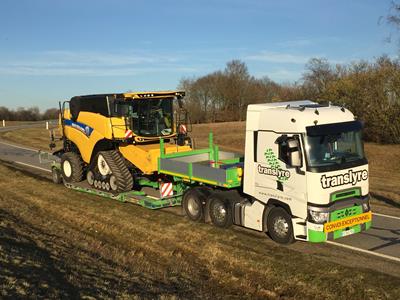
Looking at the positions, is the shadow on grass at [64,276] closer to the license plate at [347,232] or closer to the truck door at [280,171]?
the truck door at [280,171]

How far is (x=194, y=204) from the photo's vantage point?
10.9 metres

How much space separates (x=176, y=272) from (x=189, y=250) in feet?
4.11

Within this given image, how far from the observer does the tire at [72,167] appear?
15.1m

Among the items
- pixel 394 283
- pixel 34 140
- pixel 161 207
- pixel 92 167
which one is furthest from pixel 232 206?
pixel 34 140

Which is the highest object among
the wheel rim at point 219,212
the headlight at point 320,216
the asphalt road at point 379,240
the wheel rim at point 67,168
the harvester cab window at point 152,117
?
the harvester cab window at point 152,117

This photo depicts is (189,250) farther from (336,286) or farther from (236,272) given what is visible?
(336,286)

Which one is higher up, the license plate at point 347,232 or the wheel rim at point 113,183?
the wheel rim at point 113,183

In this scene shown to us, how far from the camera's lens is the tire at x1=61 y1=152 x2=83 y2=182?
49.5 ft

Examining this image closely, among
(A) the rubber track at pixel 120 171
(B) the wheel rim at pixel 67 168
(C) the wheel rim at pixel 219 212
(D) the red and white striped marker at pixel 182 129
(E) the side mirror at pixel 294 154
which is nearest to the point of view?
(E) the side mirror at pixel 294 154

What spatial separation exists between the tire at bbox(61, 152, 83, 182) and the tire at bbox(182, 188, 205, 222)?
5.37 metres

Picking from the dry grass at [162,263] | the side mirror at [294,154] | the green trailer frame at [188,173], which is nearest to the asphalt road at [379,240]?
the dry grass at [162,263]

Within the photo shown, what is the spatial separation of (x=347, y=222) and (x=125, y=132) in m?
6.90

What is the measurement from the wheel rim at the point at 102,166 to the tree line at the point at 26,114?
6825cm

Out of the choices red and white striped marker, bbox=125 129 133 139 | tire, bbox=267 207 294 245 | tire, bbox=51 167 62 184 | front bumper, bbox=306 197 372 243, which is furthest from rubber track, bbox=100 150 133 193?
front bumper, bbox=306 197 372 243
